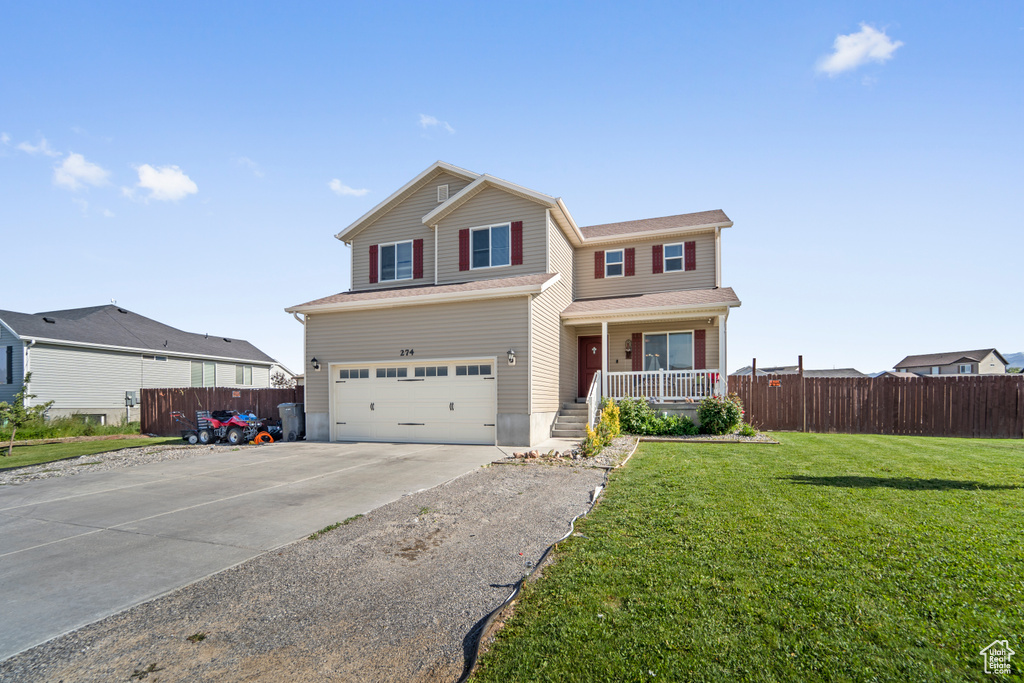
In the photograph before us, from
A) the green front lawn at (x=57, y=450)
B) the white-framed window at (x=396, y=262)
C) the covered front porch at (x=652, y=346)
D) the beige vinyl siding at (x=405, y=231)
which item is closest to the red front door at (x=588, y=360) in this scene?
the covered front porch at (x=652, y=346)

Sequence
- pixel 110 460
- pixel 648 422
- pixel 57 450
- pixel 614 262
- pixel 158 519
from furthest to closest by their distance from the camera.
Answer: pixel 614 262, pixel 57 450, pixel 648 422, pixel 110 460, pixel 158 519

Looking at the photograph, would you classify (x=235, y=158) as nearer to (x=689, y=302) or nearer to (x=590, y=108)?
(x=590, y=108)

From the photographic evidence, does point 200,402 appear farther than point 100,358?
No

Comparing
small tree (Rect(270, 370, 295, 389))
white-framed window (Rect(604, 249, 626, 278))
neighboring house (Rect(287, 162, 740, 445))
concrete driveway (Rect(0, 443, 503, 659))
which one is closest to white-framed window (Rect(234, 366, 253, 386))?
small tree (Rect(270, 370, 295, 389))

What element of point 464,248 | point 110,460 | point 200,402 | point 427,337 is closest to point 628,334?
point 464,248

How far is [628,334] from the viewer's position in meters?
16.5

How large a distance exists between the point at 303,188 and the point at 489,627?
41.6 feet

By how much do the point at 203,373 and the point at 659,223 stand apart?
25.2 m

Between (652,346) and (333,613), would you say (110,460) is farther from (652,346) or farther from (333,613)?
(652,346)

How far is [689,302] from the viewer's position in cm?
1436

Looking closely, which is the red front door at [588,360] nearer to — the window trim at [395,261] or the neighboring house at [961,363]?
the window trim at [395,261]

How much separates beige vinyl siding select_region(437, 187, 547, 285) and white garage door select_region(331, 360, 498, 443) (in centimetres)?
328

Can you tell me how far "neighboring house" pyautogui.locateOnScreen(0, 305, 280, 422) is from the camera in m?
20.1

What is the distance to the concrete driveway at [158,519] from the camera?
395 centimetres
